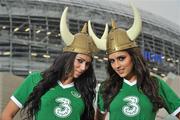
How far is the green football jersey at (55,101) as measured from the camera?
3.79 metres

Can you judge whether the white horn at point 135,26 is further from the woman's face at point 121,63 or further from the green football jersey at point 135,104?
the green football jersey at point 135,104

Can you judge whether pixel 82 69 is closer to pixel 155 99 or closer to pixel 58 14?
pixel 155 99

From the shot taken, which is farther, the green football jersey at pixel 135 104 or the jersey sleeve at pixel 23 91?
the jersey sleeve at pixel 23 91

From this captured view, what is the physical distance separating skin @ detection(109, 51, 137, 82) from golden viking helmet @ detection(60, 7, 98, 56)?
0.21 metres

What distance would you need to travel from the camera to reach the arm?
148 inches

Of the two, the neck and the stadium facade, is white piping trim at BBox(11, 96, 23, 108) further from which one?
the stadium facade

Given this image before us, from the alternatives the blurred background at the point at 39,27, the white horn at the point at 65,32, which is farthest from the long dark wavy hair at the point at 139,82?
the blurred background at the point at 39,27

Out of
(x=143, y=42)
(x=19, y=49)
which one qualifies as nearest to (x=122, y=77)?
(x=19, y=49)

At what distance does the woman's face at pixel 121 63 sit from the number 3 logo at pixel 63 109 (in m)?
0.44

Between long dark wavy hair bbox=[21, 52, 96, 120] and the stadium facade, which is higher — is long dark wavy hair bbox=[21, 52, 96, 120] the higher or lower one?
the higher one

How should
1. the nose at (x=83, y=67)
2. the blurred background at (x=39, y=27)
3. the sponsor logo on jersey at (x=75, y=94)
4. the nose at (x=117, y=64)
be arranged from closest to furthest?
the nose at (x=117, y=64), the nose at (x=83, y=67), the sponsor logo on jersey at (x=75, y=94), the blurred background at (x=39, y=27)

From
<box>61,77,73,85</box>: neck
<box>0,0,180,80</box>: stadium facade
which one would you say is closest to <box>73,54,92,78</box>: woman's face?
<box>61,77,73,85</box>: neck

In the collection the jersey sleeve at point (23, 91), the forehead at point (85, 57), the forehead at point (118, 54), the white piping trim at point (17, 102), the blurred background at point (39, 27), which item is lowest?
the blurred background at point (39, 27)

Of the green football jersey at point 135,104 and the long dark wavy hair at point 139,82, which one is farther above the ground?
the long dark wavy hair at point 139,82
